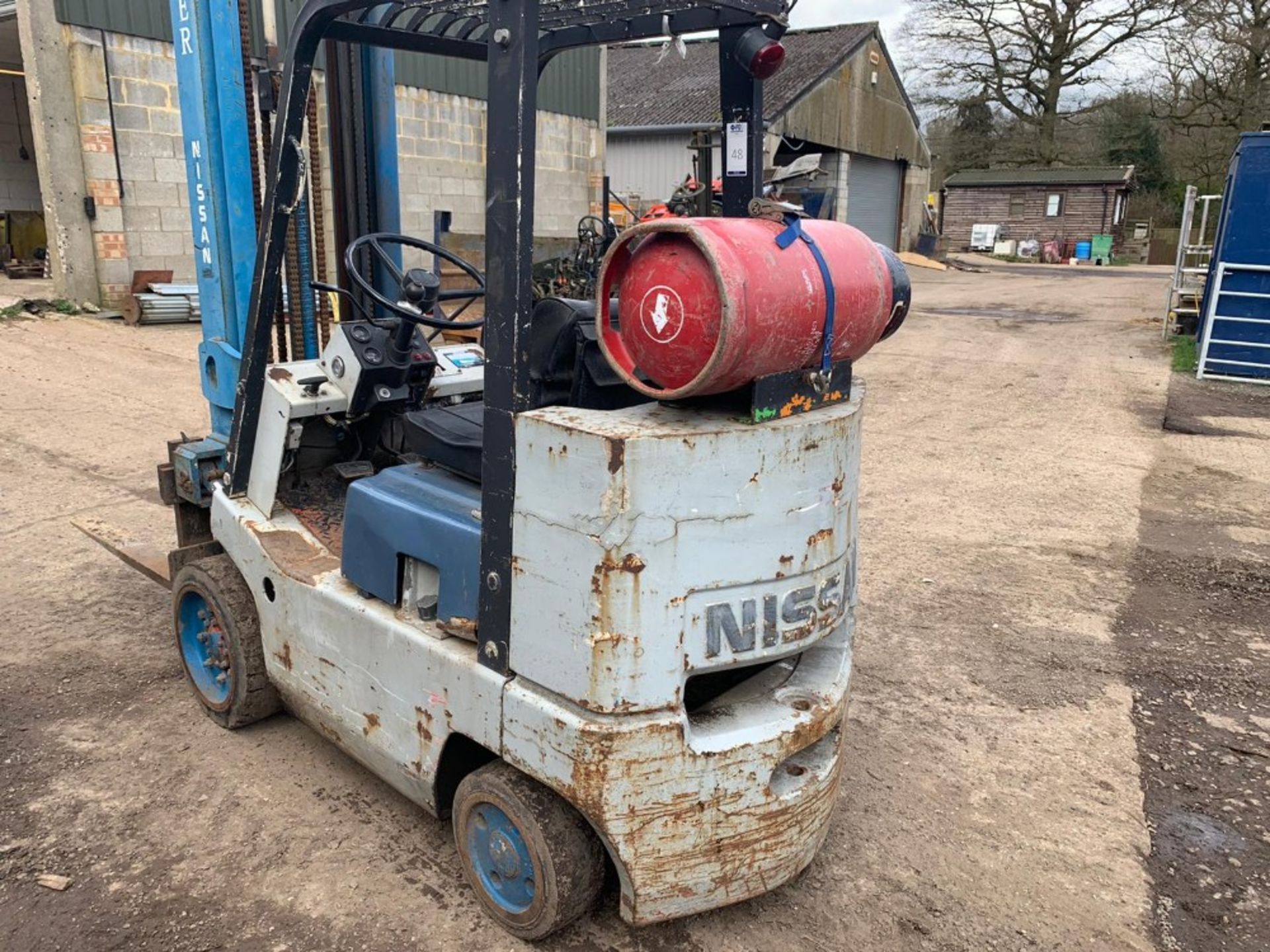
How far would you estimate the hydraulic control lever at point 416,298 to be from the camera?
3.29m

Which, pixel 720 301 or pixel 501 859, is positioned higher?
pixel 720 301

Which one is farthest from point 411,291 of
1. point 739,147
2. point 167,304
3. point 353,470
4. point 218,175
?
point 167,304

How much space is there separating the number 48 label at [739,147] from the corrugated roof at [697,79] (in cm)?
2403

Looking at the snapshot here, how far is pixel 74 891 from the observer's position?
112 inches

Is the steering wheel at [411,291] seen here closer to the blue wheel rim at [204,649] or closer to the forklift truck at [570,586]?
the forklift truck at [570,586]

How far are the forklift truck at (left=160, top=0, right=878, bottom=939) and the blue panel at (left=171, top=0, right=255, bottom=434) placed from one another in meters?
0.53

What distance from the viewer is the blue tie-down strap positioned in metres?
2.31

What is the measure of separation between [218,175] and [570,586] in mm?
2379

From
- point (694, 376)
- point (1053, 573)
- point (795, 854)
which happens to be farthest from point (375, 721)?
point (1053, 573)

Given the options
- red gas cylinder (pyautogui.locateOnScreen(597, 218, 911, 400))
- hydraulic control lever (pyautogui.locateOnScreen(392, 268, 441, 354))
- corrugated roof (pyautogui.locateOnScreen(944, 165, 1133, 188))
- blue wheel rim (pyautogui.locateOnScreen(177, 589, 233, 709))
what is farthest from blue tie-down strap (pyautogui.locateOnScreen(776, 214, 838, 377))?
corrugated roof (pyautogui.locateOnScreen(944, 165, 1133, 188))

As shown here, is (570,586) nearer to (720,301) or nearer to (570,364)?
(570,364)

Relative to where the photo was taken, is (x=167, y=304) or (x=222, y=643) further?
(x=167, y=304)

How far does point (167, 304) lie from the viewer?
12.6 meters

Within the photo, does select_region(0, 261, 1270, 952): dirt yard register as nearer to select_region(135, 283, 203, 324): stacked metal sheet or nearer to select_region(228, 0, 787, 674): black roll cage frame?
select_region(228, 0, 787, 674): black roll cage frame
